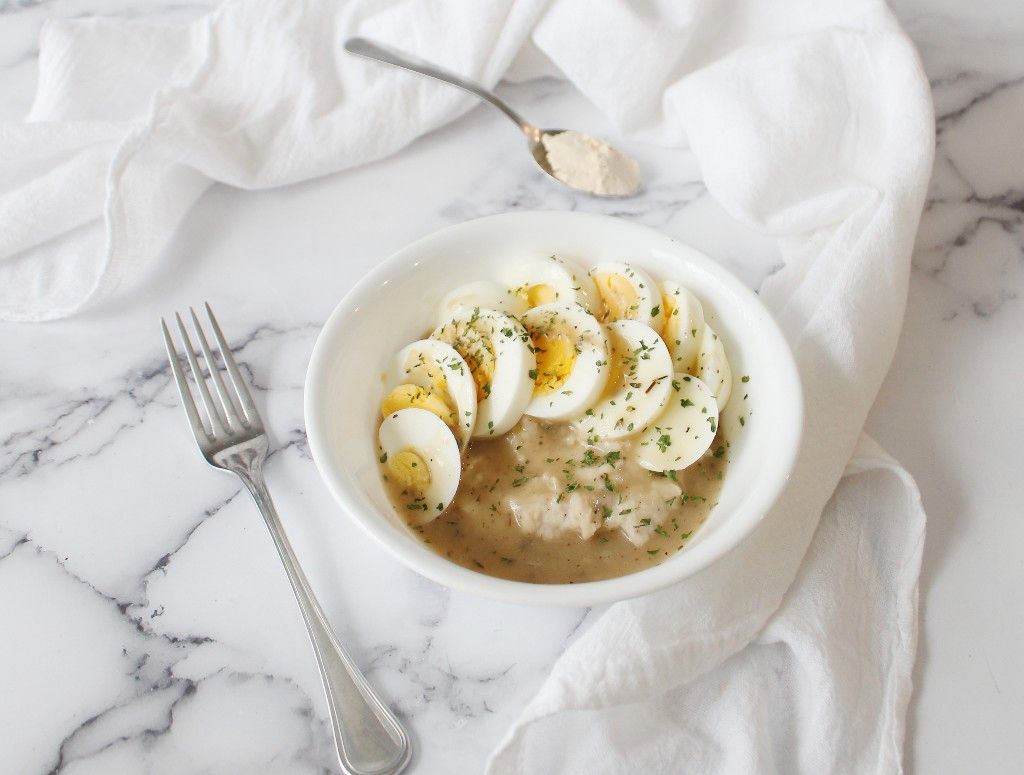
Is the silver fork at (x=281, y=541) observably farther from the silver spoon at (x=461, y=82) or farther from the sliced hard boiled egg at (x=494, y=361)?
the silver spoon at (x=461, y=82)

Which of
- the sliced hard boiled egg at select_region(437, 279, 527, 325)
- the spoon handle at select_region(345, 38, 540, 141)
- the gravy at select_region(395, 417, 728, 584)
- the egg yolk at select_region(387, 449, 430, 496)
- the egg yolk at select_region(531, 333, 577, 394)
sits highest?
the spoon handle at select_region(345, 38, 540, 141)

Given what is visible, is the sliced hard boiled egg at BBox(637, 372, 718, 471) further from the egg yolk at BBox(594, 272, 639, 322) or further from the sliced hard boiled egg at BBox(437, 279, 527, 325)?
the sliced hard boiled egg at BBox(437, 279, 527, 325)

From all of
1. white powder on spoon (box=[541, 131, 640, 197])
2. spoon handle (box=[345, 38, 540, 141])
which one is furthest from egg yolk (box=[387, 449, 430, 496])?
spoon handle (box=[345, 38, 540, 141])

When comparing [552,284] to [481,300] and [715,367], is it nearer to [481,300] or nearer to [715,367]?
[481,300]

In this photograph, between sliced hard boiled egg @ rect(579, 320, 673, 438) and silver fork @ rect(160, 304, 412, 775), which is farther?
sliced hard boiled egg @ rect(579, 320, 673, 438)

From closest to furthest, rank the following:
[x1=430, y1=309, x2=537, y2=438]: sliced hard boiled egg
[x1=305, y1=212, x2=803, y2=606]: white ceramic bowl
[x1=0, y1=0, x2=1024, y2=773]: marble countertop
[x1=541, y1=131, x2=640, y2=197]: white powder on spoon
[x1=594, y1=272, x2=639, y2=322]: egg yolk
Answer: [x1=305, y1=212, x2=803, y2=606]: white ceramic bowl
[x1=0, y1=0, x2=1024, y2=773]: marble countertop
[x1=430, y1=309, x2=537, y2=438]: sliced hard boiled egg
[x1=594, y1=272, x2=639, y2=322]: egg yolk
[x1=541, y1=131, x2=640, y2=197]: white powder on spoon

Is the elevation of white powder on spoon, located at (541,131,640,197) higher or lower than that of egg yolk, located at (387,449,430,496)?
higher

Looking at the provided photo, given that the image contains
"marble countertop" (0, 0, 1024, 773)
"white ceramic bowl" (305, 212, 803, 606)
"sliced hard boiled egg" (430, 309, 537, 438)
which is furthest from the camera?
"sliced hard boiled egg" (430, 309, 537, 438)

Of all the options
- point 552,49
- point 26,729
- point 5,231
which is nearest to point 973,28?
point 552,49
